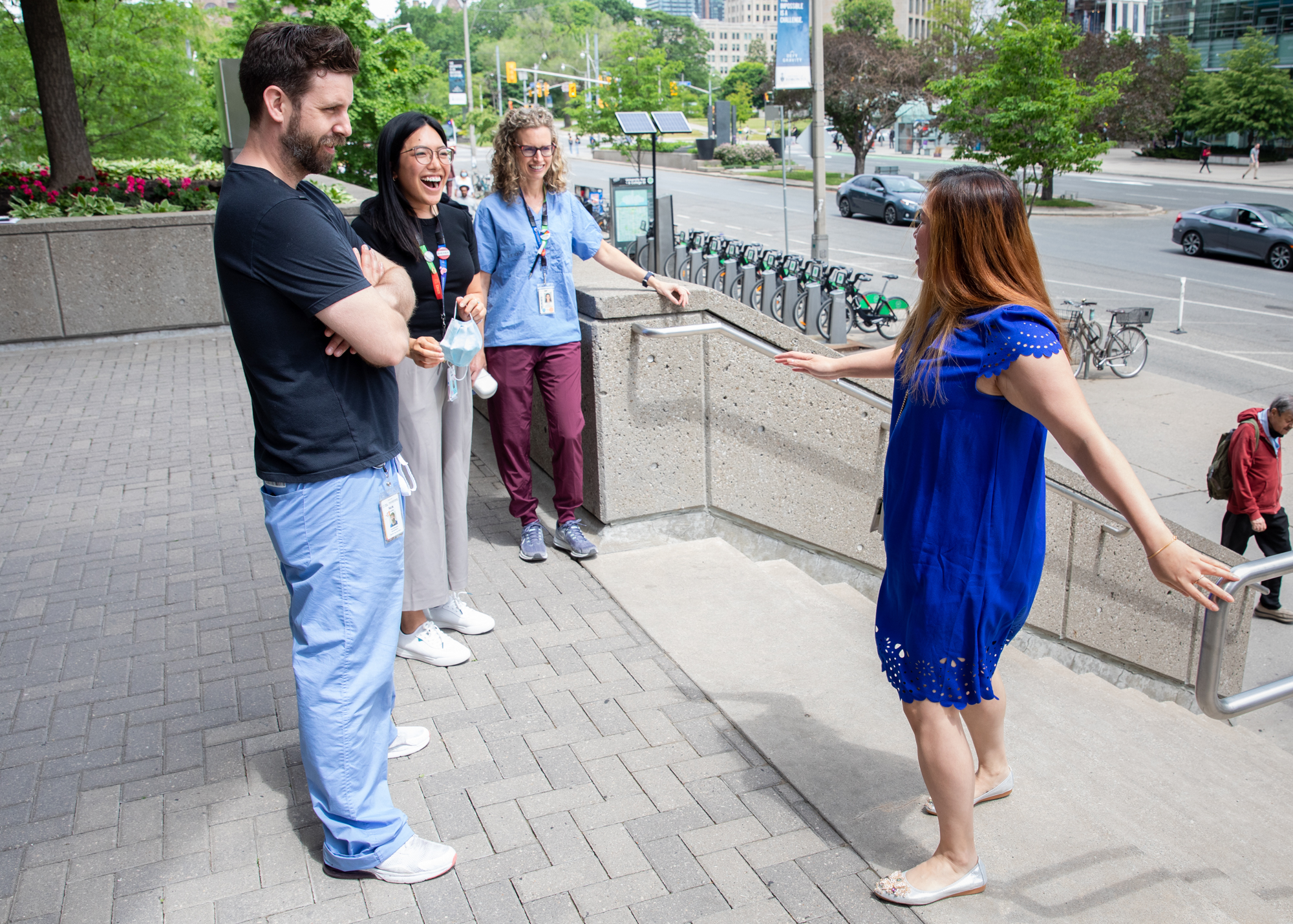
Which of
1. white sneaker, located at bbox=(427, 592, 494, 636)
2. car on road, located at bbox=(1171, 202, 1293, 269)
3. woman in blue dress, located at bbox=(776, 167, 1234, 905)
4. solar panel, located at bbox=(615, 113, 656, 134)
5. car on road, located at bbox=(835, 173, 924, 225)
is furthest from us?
car on road, located at bbox=(835, 173, 924, 225)

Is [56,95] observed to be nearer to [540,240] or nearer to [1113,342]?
[540,240]

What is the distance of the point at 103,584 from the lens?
4785mm

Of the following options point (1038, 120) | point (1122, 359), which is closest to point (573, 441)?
point (1122, 359)

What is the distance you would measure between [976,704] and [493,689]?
68.5 inches

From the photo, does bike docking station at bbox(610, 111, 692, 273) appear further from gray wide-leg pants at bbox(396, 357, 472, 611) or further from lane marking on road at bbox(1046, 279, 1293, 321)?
gray wide-leg pants at bbox(396, 357, 472, 611)

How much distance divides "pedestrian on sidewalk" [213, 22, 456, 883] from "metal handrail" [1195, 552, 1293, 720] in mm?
2053

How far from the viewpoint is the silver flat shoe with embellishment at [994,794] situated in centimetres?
308

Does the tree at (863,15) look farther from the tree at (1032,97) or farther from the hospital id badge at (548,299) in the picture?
the hospital id badge at (548,299)

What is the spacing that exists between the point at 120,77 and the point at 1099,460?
2364cm

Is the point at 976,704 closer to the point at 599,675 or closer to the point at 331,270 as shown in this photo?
the point at 599,675

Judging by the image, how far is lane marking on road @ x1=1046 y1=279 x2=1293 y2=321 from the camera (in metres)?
18.8

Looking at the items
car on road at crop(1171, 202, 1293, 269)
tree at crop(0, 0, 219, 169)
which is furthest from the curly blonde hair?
car on road at crop(1171, 202, 1293, 269)

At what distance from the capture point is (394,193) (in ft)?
12.9

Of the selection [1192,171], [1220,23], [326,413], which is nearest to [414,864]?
[326,413]
